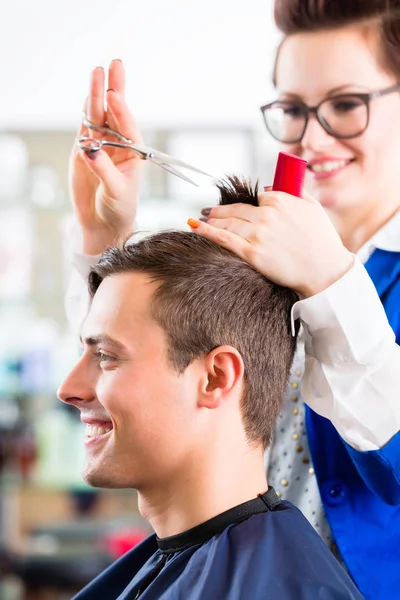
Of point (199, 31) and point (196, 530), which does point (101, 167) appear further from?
point (199, 31)

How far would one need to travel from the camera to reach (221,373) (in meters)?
1.31

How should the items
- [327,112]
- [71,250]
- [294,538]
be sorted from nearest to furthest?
1. [294,538]
2. [327,112]
3. [71,250]

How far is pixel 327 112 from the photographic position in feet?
5.01

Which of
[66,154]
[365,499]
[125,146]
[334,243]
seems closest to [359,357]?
[334,243]

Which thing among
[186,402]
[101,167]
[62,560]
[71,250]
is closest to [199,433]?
[186,402]

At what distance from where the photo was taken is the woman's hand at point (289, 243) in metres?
1.27

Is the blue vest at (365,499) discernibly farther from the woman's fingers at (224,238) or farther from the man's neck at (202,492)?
the woman's fingers at (224,238)

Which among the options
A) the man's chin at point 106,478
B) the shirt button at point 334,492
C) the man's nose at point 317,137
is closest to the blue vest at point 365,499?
the shirt button at point 334,492

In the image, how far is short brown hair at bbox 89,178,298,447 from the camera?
1.30 metres

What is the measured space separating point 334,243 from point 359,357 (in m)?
0.18

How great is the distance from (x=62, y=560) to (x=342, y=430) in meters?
2.68

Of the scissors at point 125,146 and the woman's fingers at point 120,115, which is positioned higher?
the woman's fingers at point 120,115

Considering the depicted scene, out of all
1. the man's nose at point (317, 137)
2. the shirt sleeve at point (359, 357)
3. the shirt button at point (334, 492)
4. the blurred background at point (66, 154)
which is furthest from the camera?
the blurred background at point (66, 154)

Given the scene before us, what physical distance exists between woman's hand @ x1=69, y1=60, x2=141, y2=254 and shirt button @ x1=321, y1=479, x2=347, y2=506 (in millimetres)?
628
